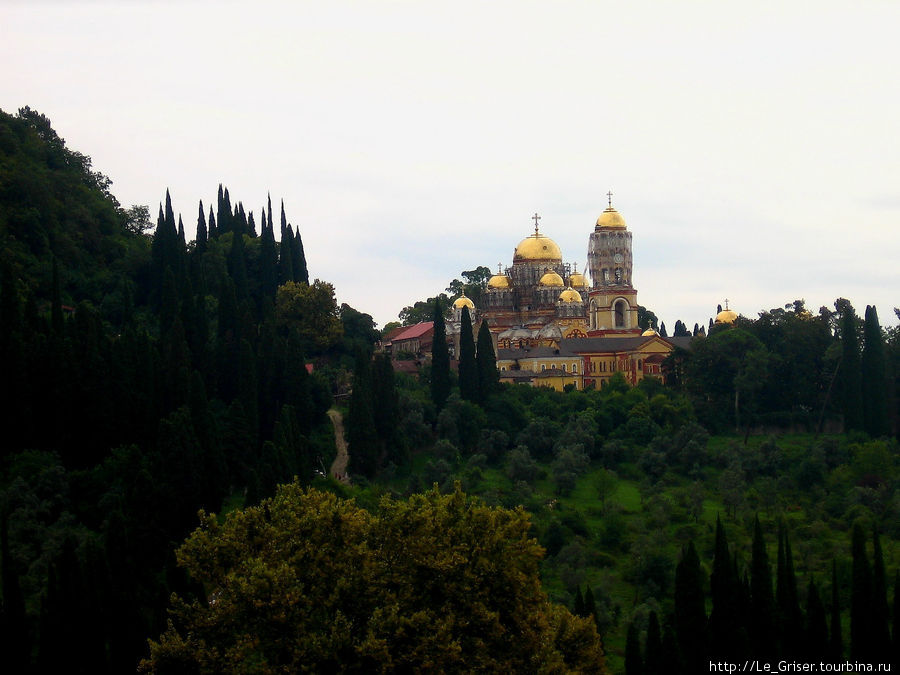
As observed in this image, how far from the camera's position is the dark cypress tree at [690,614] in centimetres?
3778

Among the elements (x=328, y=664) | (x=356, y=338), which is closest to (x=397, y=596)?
(x=328, y=664)

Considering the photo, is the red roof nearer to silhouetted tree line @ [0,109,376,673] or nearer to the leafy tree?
silhouetted tree line @ [0,109,376,673]

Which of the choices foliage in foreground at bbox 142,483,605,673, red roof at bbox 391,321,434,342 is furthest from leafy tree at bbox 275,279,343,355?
foliage in foreground at bbox 142,483,605,673

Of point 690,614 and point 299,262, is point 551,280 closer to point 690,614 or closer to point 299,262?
point 299,262

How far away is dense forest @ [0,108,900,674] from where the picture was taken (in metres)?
29.9

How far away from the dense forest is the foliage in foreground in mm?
58

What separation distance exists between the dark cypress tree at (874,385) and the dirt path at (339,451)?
21849mm

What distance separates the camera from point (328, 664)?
1145 inches

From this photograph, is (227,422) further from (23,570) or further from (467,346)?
(467,346)

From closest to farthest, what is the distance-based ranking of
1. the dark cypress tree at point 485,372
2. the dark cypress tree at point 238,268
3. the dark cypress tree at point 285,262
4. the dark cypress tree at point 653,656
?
the dark cypress tree at point 653,656 → the dark cypress tree at point 485,372 → the dark cypress tree at point 238,268 → the dark cypress tree at point 285,262

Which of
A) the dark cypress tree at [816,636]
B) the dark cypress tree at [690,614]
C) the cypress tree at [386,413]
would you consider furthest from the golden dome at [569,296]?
the dark cypress tree at [816,636]

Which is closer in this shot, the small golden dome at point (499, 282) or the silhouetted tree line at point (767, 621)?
the silhouetted tree line at point (767, 621)

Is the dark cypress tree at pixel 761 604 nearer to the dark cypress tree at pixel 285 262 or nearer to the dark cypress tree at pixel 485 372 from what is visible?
the dark cypress tree at pixel 485 372

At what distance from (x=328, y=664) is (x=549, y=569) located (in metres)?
19.7
